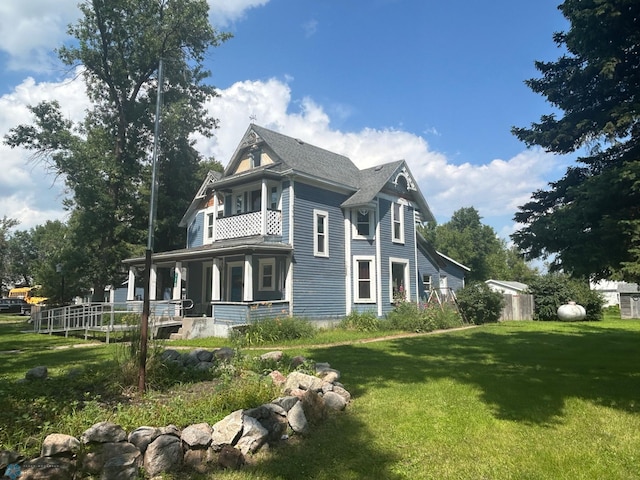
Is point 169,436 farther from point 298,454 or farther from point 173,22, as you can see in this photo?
point 173,22

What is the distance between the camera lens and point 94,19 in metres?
26.4

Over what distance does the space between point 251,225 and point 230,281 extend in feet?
12.7

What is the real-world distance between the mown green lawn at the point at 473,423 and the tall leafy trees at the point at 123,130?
53.3ft

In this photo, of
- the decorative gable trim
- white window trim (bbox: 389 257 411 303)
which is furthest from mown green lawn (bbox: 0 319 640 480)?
the decorative gable trim

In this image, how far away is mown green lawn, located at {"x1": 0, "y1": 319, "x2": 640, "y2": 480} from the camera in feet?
14.1

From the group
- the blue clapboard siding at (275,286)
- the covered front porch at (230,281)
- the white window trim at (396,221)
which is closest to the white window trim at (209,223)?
the covered front porch at (230,281)

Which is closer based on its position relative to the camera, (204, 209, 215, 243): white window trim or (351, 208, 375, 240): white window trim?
(351, 208, 375, 240): white window trim

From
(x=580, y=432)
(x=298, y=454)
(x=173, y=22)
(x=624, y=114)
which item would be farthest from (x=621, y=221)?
Answer: (x=173, y=22)

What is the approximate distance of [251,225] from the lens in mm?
19094

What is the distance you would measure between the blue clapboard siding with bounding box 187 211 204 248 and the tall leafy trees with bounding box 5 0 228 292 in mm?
3282

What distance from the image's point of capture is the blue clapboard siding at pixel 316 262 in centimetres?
1867

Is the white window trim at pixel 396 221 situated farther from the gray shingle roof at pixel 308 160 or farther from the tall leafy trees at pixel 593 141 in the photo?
the tall leafy trees at pixel 593 141

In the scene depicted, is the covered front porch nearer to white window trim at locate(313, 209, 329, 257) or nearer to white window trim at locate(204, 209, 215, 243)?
white window trim at locate(204, 209, 215, 243)

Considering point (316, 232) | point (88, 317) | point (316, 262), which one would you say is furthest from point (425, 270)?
point (88, 317)
